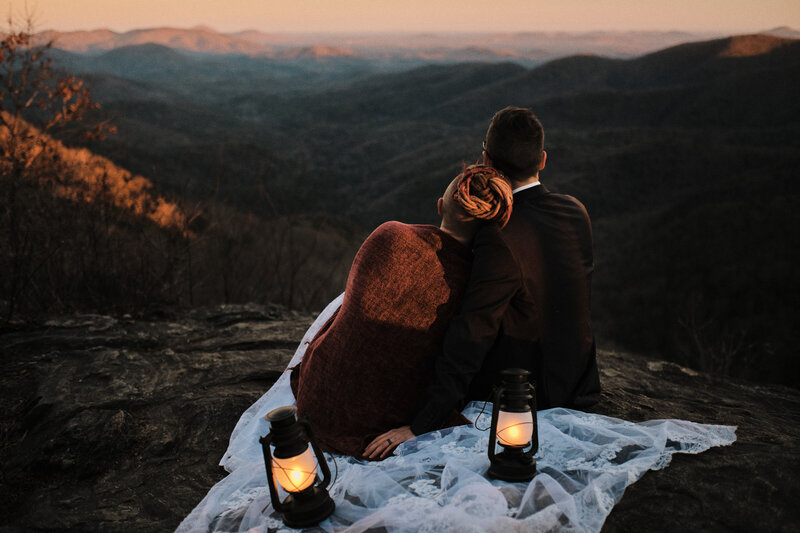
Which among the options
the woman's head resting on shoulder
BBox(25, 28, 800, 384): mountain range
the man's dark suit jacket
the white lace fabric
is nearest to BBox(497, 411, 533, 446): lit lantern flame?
the white lace fabric

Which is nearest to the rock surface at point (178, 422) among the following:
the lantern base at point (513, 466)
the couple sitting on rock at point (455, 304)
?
the lantern base at point (513, 466)

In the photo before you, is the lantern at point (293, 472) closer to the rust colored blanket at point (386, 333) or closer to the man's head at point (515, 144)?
the rust colored blanket at point (386, 333)

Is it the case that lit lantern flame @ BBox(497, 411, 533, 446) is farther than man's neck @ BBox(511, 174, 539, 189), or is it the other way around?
man's neck @ BBox(511, 174, 539, 189)

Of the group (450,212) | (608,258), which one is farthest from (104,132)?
(608,258)

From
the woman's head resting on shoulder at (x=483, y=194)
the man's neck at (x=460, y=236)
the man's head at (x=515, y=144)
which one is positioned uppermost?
the man's head at (x=515, y=144)

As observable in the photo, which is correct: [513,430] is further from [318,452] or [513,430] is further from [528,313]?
[318,452]

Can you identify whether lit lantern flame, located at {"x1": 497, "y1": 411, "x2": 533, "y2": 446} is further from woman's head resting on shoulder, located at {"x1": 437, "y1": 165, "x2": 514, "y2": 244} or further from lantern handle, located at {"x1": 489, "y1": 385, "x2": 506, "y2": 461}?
woman's head resting on shoulder, located at {"x1": 437, "y1": 165, "x2": 514, "y2": 244}

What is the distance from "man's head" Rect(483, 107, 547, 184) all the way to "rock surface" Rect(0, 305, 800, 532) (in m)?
1.32

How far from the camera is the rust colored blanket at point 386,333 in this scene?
6.99 ft

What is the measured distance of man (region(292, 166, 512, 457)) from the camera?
6.98 feet

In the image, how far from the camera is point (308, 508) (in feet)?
5.90

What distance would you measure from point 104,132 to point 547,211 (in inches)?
236

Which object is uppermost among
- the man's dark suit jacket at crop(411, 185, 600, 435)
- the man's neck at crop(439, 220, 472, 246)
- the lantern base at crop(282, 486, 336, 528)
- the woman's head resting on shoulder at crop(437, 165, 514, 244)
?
the woman's head resting on shoulder at crop(437, 165, 514, 244)

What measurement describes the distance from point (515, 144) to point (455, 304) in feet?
2.37
